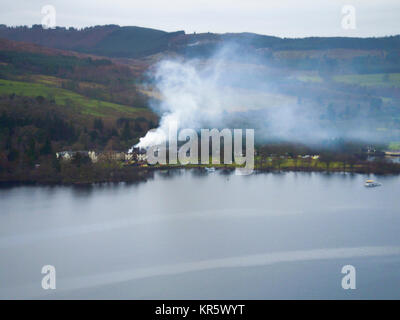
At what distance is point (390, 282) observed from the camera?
401 inches

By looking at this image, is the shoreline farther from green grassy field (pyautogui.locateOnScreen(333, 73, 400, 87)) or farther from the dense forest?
green grassy field (pyautogui.locateOnScreen(333, 73, 400, 87))

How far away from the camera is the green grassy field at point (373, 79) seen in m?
32.0

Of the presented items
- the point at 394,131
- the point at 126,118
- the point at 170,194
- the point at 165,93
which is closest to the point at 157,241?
the point at 170,194

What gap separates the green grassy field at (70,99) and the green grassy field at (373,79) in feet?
39.2

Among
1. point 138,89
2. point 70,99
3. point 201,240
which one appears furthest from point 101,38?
point 201,240

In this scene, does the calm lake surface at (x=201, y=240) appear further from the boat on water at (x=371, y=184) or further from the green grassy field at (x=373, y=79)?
the green grassy field at (x=373, y=79)

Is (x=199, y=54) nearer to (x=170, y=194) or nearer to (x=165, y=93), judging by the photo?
(x=165, y=93)

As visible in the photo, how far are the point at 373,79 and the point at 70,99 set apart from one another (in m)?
14.7

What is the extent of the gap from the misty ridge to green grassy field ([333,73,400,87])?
67 centimetres

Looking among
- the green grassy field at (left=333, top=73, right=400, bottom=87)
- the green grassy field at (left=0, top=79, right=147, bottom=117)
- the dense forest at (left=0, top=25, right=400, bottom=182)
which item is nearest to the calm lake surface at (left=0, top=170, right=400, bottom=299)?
the dense forest at (left=0, top=25, right=400, bottom=182)

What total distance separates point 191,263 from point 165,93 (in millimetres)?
14644

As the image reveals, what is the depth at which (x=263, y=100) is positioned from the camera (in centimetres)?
2836

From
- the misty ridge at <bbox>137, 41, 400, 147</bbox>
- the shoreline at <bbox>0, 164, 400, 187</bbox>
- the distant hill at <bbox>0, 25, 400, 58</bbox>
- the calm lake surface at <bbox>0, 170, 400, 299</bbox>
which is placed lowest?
the calm lake surface at <bbox>0, 170, 400, 299</bbox>

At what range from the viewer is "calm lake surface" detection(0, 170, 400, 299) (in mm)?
10047
